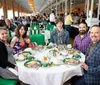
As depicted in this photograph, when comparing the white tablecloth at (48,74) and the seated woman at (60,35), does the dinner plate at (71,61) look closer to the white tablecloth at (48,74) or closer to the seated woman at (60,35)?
the white tablecloth at (48,74)

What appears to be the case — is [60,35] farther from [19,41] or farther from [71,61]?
[71,61]

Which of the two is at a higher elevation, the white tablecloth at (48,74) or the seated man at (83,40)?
the seated man at (83,40)

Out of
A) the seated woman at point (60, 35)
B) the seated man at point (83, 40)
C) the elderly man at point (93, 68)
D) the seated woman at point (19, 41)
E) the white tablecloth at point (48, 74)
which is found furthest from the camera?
the seated woman at point (60, 35)

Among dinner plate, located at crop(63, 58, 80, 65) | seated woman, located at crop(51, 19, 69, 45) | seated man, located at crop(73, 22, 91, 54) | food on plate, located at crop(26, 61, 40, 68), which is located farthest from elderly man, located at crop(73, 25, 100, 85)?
seated woman, located at crop(51, 19, 69, 45)

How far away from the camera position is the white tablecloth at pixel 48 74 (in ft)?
6.25

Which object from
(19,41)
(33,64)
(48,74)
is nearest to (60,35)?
(19,41)

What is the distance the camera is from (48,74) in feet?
6.23

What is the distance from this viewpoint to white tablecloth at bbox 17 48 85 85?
191cm

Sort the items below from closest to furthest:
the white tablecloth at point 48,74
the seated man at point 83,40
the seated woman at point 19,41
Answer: the white tablecloth at point 48,74, the seated man at point 83,40, the seated woman at point 19,41

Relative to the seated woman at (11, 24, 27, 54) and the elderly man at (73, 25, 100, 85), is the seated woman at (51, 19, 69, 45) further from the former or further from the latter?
the elderly man at (73, 25, 100, 85)

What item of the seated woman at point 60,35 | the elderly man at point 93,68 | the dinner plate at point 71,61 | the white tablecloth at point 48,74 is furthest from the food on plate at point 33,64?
the seated woman at point 60,35

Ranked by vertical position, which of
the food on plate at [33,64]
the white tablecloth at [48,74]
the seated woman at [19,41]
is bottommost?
the white tablecloth at [48,74]

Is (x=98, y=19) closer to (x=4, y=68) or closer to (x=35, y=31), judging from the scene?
(x=35, y=31)

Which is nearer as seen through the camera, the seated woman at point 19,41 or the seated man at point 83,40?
the seated man at point 83,40
